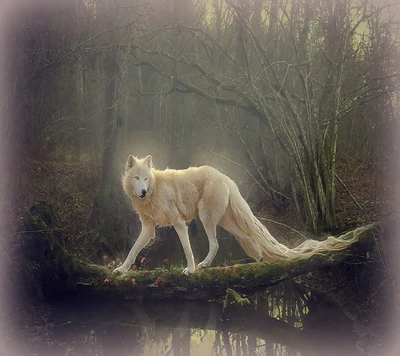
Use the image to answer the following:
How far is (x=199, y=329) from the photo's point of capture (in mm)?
5371

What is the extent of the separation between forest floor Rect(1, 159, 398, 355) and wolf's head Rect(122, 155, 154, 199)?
1690 mm

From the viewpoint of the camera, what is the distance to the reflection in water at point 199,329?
16.3 feet

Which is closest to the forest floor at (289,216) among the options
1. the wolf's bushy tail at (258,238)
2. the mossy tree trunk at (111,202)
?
the mossy tree trunk at (111,202)

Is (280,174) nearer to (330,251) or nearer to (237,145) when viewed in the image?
(237,145)

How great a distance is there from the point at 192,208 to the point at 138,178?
2.66ft

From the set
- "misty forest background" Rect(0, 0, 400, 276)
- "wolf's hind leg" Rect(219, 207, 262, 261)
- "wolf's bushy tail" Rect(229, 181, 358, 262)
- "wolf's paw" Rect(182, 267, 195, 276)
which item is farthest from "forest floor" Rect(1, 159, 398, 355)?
"wolf's paw" Rect(182, 267, 195, 276)

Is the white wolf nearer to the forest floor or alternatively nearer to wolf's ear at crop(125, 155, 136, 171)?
wolf's ear at crop(125, 155, 136, 171)

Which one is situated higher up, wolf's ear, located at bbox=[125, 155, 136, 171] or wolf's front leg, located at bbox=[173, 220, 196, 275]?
wolf's ear, located at bbox=[125, 155, 136, 171]

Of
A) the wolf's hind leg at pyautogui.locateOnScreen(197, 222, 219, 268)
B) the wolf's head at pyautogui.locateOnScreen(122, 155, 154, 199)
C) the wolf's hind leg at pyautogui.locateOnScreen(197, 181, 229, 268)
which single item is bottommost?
the wolf's hind leg at pyautogui.locateOnScreen(197, 222, 219, 268)

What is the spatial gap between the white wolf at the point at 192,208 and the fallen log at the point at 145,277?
15 cm

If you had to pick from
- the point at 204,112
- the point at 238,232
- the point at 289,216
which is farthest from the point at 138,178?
the point at 204,112

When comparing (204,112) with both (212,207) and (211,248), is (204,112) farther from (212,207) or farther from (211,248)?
(211,248)

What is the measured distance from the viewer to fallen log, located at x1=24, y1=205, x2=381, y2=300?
562 centimetres

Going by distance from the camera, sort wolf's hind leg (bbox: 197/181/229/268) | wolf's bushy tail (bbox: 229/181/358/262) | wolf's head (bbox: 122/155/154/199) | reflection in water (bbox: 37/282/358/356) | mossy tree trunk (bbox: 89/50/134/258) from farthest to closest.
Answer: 1. mossy tree trunk (bbox: 89/50/134/258)
2. wolf's bushy tail (bbox: 229/181/358/262)
3. wolf's hind leg (bbox: 197/181/229/268)
4. wolf's head (bbox: 122/155/154/199)
5. reflection in water (bbox: 37/282/358/356)
